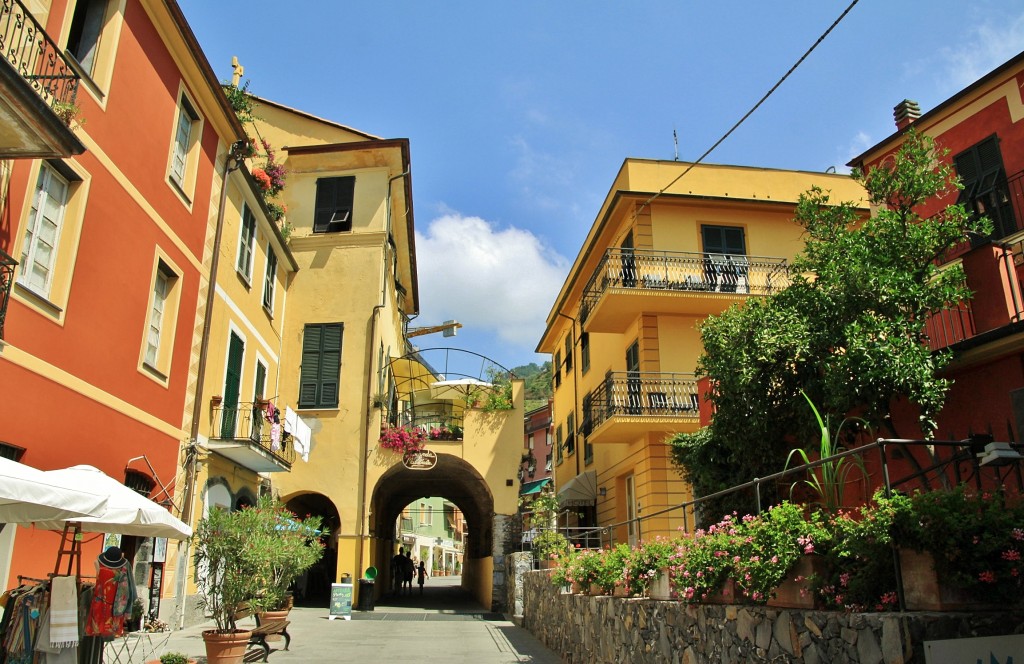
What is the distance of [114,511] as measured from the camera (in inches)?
294

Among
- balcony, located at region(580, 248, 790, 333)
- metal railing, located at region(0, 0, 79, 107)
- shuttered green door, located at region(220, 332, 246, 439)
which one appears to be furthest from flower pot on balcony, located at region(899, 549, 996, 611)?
shuttered green door, located at region(220, 332, 246, 439)

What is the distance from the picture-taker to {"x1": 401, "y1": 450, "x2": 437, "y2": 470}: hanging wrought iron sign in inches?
786

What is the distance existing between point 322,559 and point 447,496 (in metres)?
8.47

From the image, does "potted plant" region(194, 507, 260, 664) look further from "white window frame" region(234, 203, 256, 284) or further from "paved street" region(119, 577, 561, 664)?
"white window frame" region(234, 203, 256, 284)

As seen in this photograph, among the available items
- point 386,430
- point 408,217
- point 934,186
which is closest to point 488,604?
point 386,430

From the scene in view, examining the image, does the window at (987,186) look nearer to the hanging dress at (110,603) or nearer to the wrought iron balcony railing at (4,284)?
the hanging dress at (110,603)

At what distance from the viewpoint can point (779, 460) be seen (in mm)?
10570

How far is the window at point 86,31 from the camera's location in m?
10.4

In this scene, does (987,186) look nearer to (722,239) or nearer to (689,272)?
(689,272)

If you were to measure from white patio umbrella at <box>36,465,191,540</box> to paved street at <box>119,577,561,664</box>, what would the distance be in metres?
2.67

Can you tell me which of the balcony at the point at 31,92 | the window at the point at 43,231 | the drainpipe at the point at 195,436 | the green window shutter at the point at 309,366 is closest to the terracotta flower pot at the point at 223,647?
the drainpipe at the point at 195,436

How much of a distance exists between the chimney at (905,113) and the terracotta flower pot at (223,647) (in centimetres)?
1577

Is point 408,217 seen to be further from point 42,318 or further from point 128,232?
point 42,318

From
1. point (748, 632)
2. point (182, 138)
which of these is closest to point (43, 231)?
point (182, 138)
